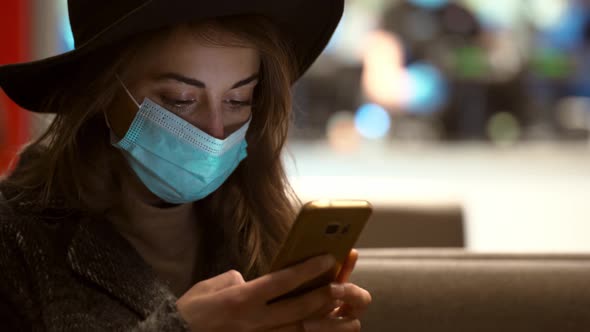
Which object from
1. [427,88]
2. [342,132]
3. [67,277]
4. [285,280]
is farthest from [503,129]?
[285,280]

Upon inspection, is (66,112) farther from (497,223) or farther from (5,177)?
(497,223)

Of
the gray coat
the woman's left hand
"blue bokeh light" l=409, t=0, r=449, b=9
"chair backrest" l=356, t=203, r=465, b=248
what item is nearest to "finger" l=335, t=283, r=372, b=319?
the woman's left hand

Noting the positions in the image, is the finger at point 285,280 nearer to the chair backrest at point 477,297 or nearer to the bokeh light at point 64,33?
the chair backrest at point 477,297

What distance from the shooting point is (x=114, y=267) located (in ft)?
6.14

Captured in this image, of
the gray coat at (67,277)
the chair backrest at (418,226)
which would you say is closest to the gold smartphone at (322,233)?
the gray coat at (67,277)

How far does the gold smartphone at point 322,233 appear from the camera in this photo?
4.87 feet

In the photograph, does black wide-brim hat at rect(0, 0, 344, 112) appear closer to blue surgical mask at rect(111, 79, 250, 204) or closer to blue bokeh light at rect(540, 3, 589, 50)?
blue surgical mask at rect(111, 79, 250, 204)

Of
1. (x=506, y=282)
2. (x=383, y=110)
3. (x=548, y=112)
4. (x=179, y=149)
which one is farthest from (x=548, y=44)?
(x=179, y=149)

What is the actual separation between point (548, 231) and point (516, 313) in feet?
16.2

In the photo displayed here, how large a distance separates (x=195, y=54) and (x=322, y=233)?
1.62 ft

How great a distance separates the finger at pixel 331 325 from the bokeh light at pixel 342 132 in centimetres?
519

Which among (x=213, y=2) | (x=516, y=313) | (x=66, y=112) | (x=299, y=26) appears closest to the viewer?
(x=213, y=2)

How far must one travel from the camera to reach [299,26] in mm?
2082

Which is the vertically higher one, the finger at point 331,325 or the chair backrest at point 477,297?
the finger at point 331,325
